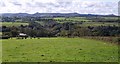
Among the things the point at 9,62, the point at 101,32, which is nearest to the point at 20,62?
A: the point at 9,62

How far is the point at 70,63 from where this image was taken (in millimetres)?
27969

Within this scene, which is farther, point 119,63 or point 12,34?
point 12,34

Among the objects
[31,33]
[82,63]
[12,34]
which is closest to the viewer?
[82,63]

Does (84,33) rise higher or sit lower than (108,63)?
lower

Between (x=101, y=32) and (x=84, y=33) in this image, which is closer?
(x=101, y=32)

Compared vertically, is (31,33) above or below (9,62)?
below

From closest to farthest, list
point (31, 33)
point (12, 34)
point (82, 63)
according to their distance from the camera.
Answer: point (82, 63), point (12, 34), point (31, 33)

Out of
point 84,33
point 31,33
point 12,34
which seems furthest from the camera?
point 84,33

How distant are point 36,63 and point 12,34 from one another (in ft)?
195

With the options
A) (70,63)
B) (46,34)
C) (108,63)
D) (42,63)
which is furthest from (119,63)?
(46,34)

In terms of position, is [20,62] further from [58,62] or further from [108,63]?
[108,63]

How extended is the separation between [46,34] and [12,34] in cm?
1482

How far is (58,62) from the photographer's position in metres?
28.8

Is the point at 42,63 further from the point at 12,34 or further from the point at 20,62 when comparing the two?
the point at 12,34
